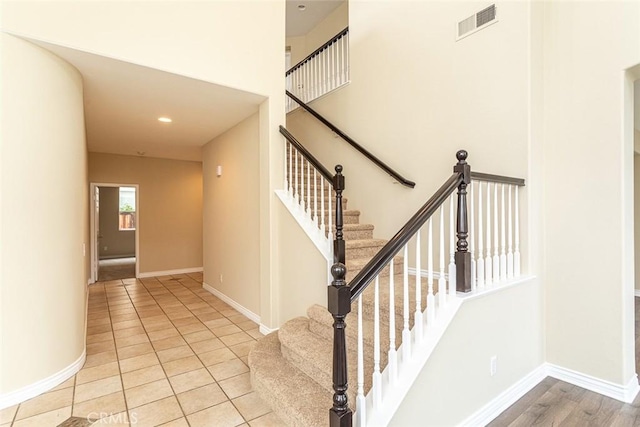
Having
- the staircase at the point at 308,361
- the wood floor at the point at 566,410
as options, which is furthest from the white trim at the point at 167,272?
the wood floor at the point at 566,410

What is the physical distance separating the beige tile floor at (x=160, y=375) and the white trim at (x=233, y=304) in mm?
93

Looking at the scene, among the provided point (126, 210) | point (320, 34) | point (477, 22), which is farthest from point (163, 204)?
point (477, 22)

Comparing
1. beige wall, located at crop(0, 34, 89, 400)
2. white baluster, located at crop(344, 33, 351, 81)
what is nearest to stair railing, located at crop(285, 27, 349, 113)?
white baluster, located at crop(344, 33, 351, 81)

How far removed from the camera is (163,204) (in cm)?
728

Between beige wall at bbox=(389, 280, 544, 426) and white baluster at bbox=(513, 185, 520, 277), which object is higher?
white baluster at bbox=(513, 185, 520, 277)

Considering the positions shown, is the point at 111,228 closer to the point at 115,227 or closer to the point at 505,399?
the point at 115,227

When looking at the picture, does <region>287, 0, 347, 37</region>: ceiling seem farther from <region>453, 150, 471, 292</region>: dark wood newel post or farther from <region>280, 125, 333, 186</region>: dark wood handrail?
<region>453, 150, 471, 292</region>: dark wood newel post

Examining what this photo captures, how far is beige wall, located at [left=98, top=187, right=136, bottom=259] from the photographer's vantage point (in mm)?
10328

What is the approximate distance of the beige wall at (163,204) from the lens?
22.3 feet

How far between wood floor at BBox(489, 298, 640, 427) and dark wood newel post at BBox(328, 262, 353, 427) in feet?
4.47

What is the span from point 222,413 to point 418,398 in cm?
138

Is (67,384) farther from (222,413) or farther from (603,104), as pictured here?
(603,104)

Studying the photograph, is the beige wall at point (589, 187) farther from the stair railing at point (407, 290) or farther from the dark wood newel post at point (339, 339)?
the dark wood newel post at point (339, 339)

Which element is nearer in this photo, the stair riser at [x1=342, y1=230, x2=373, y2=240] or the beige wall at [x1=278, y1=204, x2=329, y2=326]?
the beige wall at [x1=278, y1=204, x2=329, y2=326]
